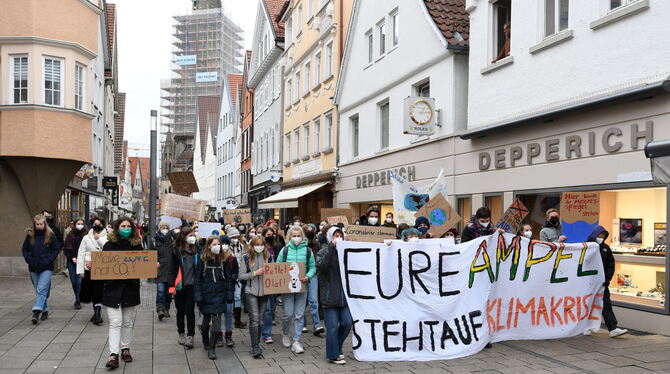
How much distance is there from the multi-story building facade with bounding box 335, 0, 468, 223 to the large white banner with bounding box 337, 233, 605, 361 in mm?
4109

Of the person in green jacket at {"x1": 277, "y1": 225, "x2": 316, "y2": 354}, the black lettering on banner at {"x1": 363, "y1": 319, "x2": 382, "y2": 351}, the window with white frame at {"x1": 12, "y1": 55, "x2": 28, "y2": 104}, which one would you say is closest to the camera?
the black lettering on banner at {"x1": 363, "y1": 319, "x2": 382, "y2": 351}

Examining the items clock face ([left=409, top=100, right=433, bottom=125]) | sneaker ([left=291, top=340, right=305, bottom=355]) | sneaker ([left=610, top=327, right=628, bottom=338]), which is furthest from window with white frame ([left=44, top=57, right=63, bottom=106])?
sneaker ([left=610, top=327, right=628, bottom=338])

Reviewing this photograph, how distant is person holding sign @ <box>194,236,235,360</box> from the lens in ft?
28.6

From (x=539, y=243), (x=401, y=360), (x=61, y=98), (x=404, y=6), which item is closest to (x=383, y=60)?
(x=404, y=6)

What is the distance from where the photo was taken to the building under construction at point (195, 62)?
101 m

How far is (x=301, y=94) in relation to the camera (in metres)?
31.4

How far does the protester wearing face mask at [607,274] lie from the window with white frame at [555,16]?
161 inches

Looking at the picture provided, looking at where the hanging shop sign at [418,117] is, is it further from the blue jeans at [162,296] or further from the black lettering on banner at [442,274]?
the black lettering on banner at [442,274]

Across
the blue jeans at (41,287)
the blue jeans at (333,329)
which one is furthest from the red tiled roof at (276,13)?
the blue jeans at (333,329)

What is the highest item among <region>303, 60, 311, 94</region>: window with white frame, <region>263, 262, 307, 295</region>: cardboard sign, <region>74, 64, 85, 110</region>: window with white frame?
<region>303, 60, 311, 94</region>: window with white frame

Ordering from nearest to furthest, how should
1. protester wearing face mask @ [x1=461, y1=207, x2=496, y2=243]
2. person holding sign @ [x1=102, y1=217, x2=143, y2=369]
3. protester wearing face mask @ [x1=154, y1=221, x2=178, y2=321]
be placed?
person holding sign @ [x1=102, y1=217, x2=143, y2=369]
protester wearing face mask @ [x1=461, y1=207, x2=496, y2=243]
protester wearing face mask @ [x1=154, y1=221, x2=178, y2=321]

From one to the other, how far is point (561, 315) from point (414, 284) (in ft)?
8.29

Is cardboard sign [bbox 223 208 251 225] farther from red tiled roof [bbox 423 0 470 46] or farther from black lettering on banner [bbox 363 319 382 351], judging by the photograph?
black lettering on banner [bbox 363 319 382 351]

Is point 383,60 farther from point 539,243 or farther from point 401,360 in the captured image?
point 401,360
